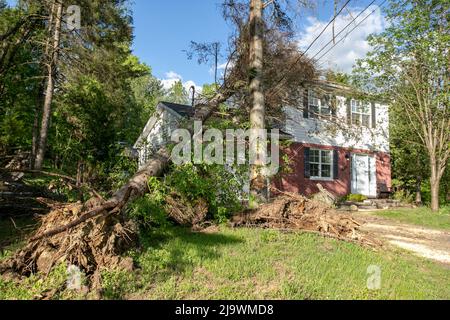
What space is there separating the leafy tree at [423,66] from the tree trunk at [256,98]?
313 inches

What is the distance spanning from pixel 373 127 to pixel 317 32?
911cm

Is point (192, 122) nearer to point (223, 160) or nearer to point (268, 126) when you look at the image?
point (223, 160)

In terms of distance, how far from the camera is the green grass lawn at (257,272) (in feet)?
14.0

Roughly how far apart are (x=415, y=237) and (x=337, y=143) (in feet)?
31.9

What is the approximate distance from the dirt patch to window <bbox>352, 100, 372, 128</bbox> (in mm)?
7868

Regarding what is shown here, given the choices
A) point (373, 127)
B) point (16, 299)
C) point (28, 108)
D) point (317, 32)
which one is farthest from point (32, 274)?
point (373, 127)

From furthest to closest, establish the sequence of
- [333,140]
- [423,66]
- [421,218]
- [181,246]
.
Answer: [333,140] < [423,66] < [421,218] < [181,246]

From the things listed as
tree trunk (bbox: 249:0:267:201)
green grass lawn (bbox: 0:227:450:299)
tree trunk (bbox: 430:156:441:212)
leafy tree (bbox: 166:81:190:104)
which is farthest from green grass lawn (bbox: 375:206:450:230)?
leafy tree (bbox: 166:81:190:104)

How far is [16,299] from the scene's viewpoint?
388cm

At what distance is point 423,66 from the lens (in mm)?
14914

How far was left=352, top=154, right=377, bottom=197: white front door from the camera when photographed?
18625 millimetres

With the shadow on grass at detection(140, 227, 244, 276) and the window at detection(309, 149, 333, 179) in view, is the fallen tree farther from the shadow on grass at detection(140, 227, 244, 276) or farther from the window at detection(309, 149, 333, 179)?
the window at detection(309, 149, 333, 179)

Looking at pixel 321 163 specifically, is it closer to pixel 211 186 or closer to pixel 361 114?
pixel 361 114

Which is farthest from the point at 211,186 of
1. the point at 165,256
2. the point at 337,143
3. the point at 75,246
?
the point at 337,143
